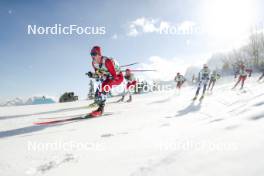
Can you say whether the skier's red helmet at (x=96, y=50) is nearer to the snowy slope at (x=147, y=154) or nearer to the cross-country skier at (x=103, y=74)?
the cross-country skier at (x=103, y=74)

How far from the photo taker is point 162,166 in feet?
7.93

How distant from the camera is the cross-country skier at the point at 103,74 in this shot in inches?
302

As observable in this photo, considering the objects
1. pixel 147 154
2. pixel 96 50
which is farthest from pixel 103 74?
pixel 147 154

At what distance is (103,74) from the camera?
7.88 meters

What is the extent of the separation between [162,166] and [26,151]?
8.40 feet

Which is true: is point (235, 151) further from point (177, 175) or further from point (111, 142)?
point (111, 142)

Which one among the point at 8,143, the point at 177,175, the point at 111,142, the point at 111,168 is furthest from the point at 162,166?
the point at 8,143

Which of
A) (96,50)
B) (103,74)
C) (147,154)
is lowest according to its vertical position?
(147,154)

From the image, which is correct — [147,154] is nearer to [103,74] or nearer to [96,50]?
[103,74]

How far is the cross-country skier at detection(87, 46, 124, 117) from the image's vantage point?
25.2 ft

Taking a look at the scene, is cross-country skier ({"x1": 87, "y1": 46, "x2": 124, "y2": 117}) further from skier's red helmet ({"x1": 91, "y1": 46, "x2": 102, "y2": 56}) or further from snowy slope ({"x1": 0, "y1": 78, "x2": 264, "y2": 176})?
snowy slope ({"x1": 0, "y1": 78, "x2": 264, "y2": 176})

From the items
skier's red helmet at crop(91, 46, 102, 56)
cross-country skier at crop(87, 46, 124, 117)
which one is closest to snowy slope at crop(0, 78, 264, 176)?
cross-country skier at crop(87, 46, 124, 117)

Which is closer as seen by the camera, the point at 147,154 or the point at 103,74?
the point at 147,154

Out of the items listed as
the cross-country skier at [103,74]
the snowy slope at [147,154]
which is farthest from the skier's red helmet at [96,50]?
the snowy slope at [147,154]
